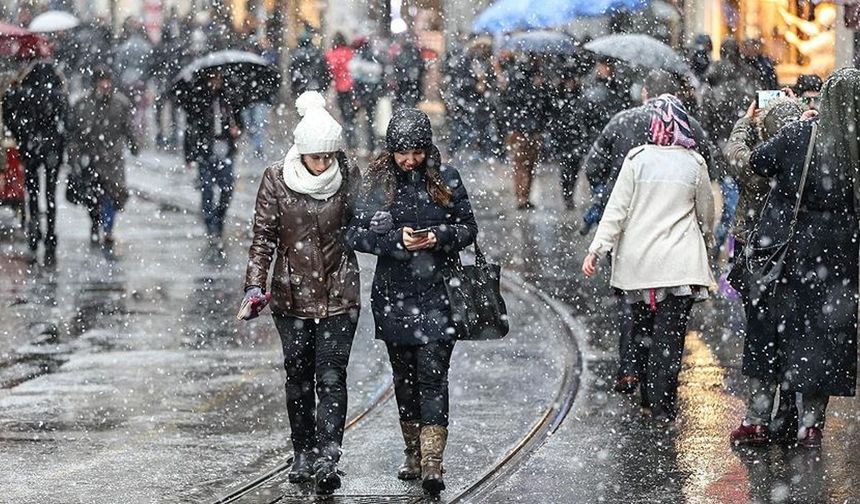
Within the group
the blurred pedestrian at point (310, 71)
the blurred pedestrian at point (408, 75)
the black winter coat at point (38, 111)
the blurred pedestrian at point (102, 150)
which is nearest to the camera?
the black winter coat at point (38, 111)

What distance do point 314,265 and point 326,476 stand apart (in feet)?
2.99

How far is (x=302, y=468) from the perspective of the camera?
27.6 ft

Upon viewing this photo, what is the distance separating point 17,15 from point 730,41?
1943 centimetres

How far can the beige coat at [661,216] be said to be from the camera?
9672mm

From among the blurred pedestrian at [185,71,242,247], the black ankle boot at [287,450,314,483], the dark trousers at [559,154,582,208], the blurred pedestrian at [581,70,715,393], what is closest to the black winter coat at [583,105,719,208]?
the blurred pedestrian at [581,70,715,393]

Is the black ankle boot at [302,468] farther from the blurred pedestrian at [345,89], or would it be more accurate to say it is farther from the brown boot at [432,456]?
the blurred pedestrian at [345,89]

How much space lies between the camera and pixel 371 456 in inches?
353

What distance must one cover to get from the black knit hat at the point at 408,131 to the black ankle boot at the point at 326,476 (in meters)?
1.36

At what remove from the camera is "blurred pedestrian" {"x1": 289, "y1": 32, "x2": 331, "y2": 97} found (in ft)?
97.6

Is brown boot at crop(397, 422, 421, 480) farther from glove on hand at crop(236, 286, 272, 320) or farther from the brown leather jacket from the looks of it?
glove on hand at crop(236, 286, 272, 320)

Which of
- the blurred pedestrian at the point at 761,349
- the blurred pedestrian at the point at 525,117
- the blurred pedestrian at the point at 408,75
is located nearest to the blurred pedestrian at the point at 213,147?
the blurred pedestrian at the point at 525,117

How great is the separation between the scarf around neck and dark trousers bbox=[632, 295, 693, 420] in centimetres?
79

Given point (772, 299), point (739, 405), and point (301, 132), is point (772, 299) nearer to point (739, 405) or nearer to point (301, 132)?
point (739, 405)

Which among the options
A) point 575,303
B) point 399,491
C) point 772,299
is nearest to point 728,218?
point 575,303
